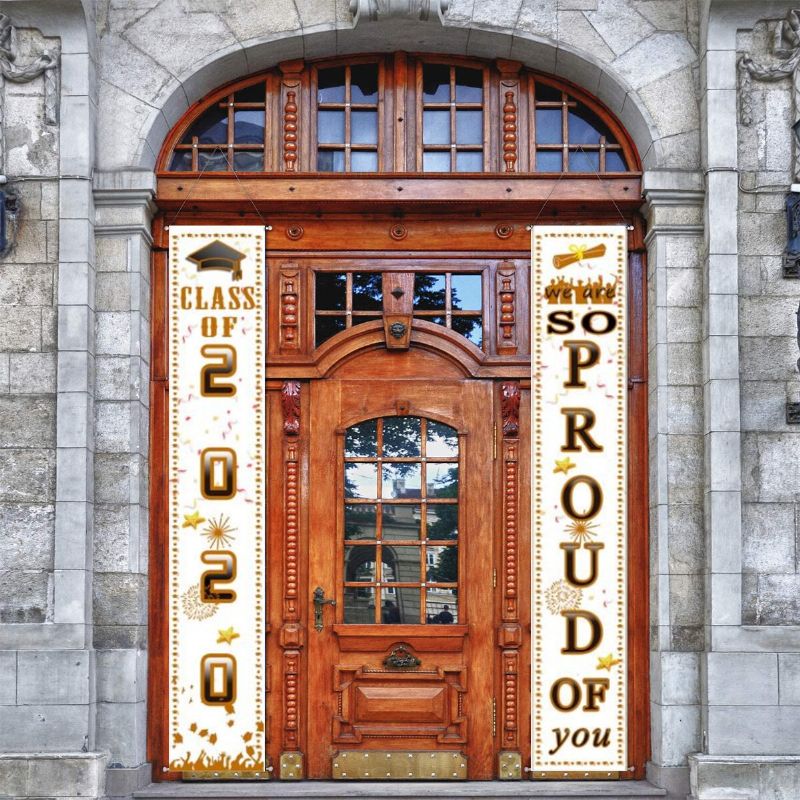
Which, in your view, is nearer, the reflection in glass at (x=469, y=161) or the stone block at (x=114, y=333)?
the stone block at (x=114, y=333)

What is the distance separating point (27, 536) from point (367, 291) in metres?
3.04

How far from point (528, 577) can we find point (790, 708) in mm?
2033

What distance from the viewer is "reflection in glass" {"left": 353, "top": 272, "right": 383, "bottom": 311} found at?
10.2m

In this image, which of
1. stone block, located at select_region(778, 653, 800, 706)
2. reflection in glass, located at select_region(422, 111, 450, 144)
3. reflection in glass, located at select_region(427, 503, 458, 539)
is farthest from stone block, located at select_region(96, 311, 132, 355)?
stone block, located at select_region(778, 653, 800, 706)

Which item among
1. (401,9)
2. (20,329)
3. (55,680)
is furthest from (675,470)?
(20,329)

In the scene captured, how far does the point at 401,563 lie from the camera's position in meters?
9.98

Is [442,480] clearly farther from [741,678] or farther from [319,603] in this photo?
[741,678]

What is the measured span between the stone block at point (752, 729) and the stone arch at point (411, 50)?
3904 mm

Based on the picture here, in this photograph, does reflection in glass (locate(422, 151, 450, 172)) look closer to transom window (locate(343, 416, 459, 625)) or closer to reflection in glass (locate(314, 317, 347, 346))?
reflection in glass (locate(314, 317, 347, 346))

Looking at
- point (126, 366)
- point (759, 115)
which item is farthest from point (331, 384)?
point (759, 115)

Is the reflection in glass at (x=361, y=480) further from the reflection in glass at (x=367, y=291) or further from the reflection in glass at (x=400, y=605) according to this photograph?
the reflection in glass at (x=367, y=291)

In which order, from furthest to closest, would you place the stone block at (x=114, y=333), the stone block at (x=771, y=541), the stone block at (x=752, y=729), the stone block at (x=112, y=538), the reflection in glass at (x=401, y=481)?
the reflection in glass at (x=401, y=481) < the stone block at (x=114, y=333) < the stone block at (x=112, y=538) < the stone block at (x=771, y=541) < the stone block at (x=752, y=729)

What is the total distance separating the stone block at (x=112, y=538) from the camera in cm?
962

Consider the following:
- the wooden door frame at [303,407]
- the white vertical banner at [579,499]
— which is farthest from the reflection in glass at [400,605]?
the white vertical banner at [579,499]
